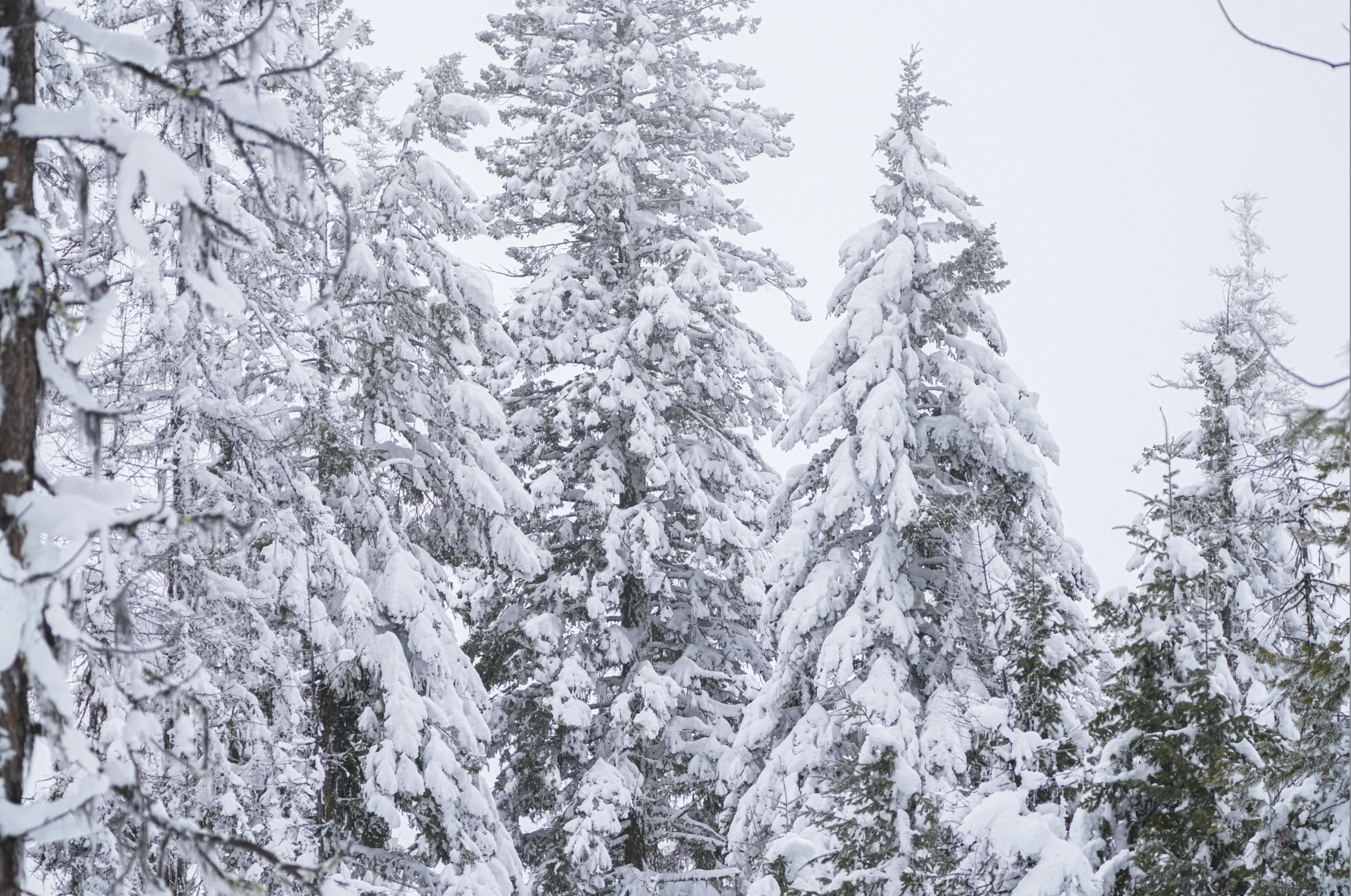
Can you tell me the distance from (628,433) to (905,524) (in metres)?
6.11

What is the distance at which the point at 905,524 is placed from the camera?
38.2ft

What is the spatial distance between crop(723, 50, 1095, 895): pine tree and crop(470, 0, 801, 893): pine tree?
7.13 ft

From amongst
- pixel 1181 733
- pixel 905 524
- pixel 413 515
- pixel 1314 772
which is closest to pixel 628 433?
pixel 413 515

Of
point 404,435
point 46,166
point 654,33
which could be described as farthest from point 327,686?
point 654,33

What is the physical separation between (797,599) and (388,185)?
6752 mm

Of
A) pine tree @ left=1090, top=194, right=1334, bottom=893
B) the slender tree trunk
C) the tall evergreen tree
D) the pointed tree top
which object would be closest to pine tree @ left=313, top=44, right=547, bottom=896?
the tall evergreen tree

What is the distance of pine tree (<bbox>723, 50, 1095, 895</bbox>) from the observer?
10.9m

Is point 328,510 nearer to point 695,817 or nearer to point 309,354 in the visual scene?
point 309,354

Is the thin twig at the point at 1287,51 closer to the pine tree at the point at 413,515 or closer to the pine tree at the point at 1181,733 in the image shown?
the pine tree at the point at 1181,733

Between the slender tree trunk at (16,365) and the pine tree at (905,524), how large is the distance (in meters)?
6.59

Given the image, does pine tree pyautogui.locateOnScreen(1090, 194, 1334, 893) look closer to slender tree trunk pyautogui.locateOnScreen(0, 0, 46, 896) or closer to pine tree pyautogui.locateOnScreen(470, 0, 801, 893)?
slender tree trunk pyautogui.locateOnScreen(0, 0, 46, 896)

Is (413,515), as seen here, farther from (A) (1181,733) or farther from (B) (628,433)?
(A) (1181,733)

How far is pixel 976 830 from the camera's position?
22.5 feet

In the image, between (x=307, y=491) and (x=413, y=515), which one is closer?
(x=307, y=491)
